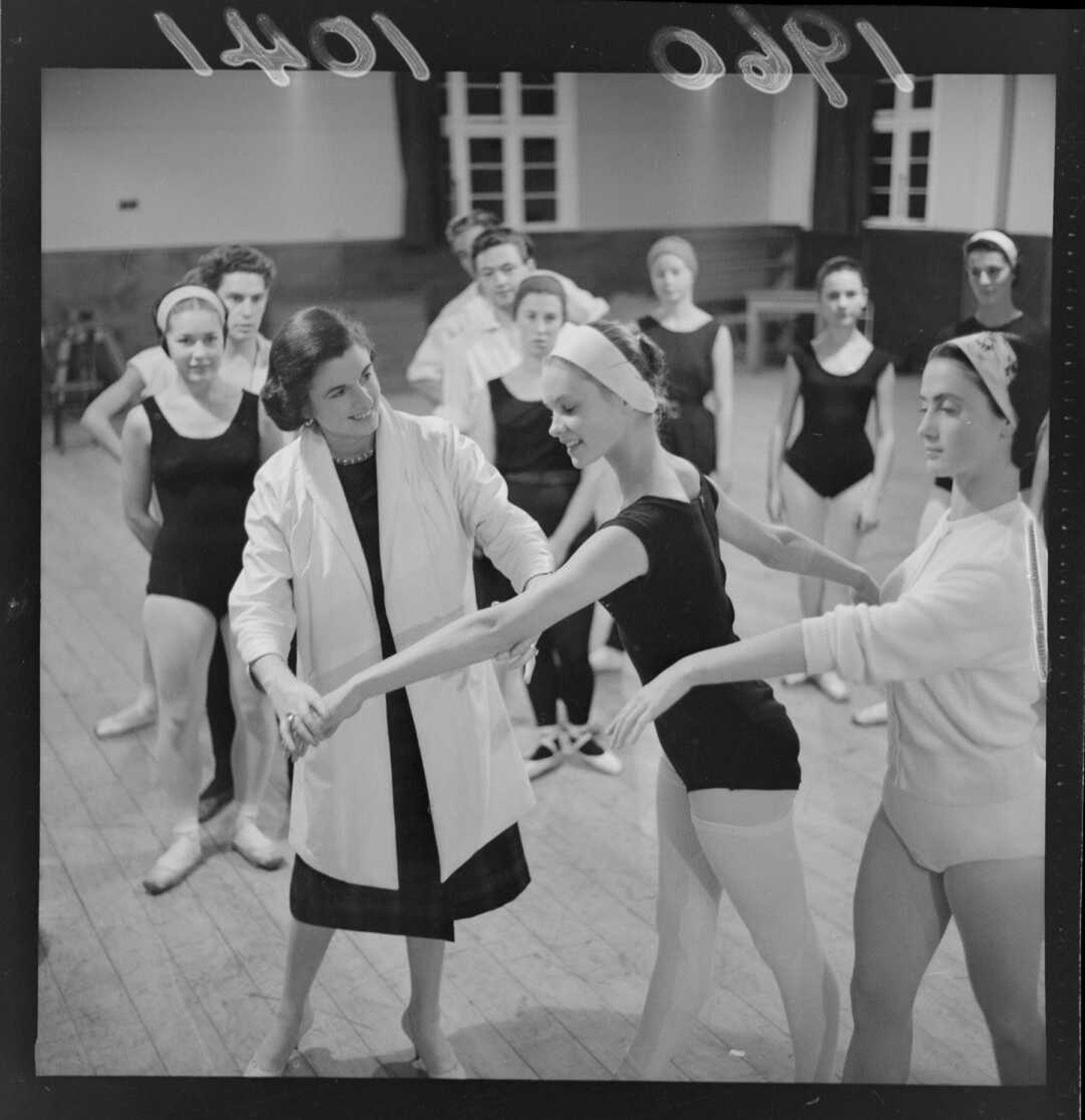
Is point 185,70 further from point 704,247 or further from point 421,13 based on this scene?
point 704,247

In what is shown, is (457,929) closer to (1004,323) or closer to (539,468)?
(539,468)

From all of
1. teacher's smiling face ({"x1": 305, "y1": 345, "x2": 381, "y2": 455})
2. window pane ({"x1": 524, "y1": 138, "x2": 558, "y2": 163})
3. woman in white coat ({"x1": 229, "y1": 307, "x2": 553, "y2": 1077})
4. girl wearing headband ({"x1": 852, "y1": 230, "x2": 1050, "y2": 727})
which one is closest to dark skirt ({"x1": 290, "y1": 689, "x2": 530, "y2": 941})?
woman in white coat ({"x1": 229, "y1": 307, "x2": 553, "y2": 1077})

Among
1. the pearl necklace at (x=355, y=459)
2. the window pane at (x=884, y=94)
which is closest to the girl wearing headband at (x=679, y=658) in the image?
the pearl necklace at (x=355, y=459)

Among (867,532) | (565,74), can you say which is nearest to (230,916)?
(867,532)

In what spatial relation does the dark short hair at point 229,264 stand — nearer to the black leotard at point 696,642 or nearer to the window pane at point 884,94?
the black leotard at point 696,642

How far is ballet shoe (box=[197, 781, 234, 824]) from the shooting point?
3.37 meters

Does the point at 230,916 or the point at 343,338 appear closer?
the point at 343,338

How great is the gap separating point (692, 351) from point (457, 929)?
129 centimetres

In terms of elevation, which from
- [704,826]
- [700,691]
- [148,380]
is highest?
[148,380]

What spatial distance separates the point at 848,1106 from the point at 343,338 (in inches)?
73.1

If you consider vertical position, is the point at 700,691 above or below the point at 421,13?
below

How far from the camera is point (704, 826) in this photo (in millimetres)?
3145

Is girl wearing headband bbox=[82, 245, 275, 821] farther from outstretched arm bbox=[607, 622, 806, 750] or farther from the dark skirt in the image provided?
outstretched arm bbox=[607, 622, 806, 750]

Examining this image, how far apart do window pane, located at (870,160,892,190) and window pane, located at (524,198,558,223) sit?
670mm
